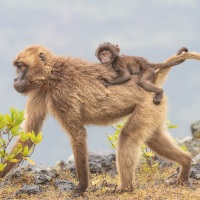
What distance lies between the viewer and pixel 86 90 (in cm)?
966

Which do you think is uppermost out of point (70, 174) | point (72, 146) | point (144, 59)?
point (144, 59)

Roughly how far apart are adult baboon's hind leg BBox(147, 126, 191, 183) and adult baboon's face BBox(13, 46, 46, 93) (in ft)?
7.93

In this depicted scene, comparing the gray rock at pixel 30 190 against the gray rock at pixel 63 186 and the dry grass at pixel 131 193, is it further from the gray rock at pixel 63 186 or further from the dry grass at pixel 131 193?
the gray rock at pixel 63 186

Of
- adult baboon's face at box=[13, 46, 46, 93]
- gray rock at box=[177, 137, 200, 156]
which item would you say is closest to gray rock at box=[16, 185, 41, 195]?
adult baboon's face at box=[13, 46, 46, 93]

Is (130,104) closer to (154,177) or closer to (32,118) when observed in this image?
(32,118)

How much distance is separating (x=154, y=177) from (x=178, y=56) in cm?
306

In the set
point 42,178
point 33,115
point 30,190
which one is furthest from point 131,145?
point 42,178

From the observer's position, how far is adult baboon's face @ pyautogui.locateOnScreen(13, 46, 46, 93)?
9547mm

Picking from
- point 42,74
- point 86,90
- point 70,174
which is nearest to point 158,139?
point 86,90

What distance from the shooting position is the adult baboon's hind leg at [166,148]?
34.4 feet

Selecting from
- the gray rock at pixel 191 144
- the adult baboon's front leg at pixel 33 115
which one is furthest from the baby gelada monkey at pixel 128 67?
the gray rock at pixel 191 144

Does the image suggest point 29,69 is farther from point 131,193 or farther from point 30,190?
point 131,193

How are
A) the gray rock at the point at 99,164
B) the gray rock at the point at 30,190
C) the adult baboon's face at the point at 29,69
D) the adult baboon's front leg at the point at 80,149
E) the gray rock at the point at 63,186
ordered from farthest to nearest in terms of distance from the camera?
the gray rock at the point at 99,164, the gray rock at the point at 63,186, the gray rock at the point at 30,190, the adult baboon's face at the point at 29,69, the adult baboon's front leg at the point at 80,149

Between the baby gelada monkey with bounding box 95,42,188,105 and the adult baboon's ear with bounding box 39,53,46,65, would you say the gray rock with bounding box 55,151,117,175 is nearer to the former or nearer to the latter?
the baby gelada monkey with bounding box 95,42,188,105
